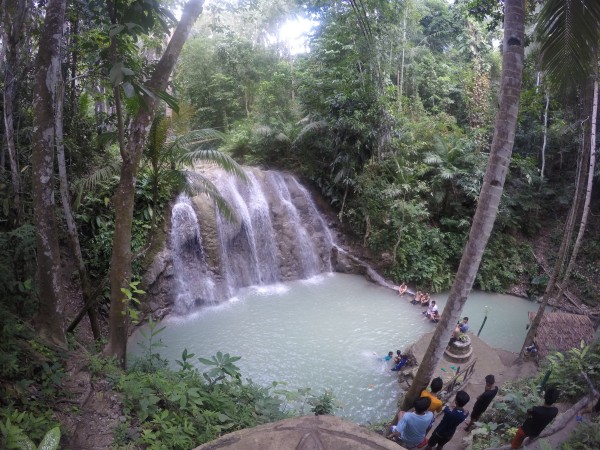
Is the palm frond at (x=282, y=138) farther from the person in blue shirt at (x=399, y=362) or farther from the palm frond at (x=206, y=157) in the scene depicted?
the person in blue shirt at (x=399, y=362)

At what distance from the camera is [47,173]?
4031 millimetres

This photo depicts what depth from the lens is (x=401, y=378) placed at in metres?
7.61

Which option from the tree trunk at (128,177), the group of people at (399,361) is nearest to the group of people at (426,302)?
the group of people at (399,361)

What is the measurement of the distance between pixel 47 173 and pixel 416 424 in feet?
16.4

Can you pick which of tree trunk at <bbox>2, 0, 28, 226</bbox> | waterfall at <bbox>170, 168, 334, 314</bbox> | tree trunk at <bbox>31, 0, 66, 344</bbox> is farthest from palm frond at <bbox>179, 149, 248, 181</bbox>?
waterfall at <bbox>170, 168, 334, 314</bbox>

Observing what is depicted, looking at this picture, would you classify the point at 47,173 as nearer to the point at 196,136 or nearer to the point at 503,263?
the point at 196,136

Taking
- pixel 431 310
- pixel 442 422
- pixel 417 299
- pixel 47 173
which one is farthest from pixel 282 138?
pixel 442 422

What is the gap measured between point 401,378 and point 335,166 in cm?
848

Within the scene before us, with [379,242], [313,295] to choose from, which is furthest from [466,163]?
[313,295]

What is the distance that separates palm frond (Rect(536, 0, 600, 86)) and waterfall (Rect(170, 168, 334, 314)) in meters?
8.00

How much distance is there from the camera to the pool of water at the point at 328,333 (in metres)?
7.43

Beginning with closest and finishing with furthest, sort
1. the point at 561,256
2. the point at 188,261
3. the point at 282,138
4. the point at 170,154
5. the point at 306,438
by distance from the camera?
1. the point at 306,438
2. the point at 170,154
3. the point at 561,256
4. the point at 188,261
5. the point at 282,138

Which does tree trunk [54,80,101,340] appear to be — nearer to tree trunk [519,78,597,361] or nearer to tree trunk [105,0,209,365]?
tree trunk [105,0,209,365]

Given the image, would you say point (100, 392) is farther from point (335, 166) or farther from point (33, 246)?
point (335, 166)
